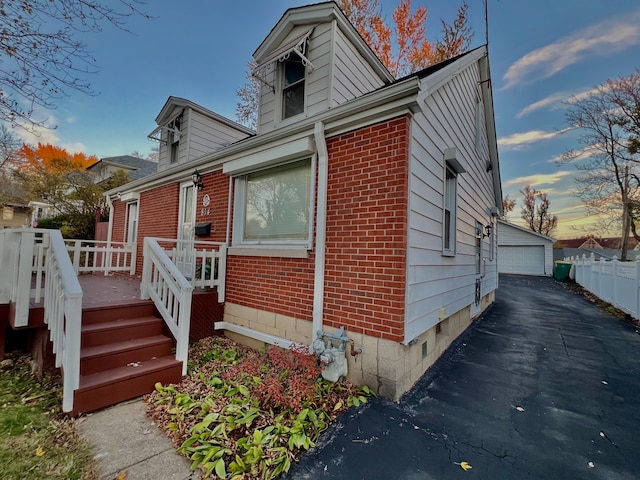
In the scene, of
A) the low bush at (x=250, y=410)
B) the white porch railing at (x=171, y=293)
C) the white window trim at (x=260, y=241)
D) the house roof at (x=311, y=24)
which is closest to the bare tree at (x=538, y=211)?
the house roof at (x=311, y=24)

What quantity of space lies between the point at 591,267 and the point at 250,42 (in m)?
16.1

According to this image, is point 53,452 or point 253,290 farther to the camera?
point 253,290

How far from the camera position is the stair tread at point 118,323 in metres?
3.51

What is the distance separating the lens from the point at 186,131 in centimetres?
830

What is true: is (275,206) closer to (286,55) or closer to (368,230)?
(368,230)

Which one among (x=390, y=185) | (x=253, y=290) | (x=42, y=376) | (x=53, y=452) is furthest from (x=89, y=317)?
(x=390, y=185)

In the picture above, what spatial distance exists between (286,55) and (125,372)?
5.74 m

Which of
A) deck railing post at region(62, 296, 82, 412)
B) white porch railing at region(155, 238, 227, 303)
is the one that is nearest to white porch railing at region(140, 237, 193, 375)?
white porch railing at region(155, 238, 227, 303)

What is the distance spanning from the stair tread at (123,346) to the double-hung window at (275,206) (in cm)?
204

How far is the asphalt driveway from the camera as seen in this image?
7.45 feet

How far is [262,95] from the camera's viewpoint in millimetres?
6137

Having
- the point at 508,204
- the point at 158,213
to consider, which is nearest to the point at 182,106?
the point at 158,213

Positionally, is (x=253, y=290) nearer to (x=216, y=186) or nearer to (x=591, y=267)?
(x=216, y=186)

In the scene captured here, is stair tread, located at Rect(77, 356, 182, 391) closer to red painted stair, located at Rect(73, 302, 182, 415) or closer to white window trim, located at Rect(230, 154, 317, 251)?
red painted stair, located at Rect(73, 302, 182, 415)
